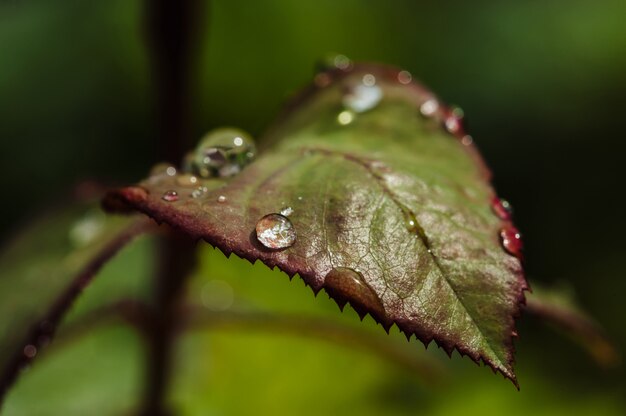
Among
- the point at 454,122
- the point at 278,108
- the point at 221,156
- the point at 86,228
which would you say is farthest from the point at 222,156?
the point at 278,108

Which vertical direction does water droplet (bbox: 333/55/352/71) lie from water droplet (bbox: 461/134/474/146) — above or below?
below

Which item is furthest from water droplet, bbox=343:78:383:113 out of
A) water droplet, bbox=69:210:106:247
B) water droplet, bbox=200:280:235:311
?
water droplet, bbox=200:280:235:311

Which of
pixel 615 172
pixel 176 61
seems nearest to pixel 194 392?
pixel 176 61

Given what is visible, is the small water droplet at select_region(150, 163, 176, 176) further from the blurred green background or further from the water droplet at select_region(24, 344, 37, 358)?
the blurred green background

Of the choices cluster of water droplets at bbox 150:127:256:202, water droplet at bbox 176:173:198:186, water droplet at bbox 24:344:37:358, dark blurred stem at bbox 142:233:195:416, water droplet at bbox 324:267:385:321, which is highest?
water droplet at bbox 324:267:385:321

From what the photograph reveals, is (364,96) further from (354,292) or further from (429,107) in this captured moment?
(354,292)

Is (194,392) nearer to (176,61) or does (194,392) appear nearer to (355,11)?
(176,61)

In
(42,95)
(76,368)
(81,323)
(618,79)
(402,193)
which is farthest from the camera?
(42,95)
